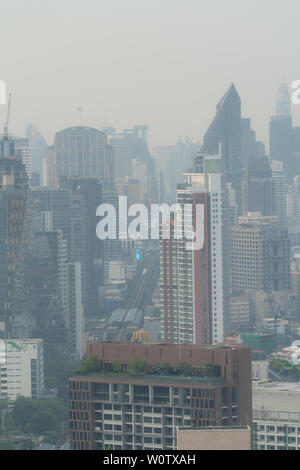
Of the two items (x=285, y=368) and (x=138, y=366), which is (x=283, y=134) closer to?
(x=285, y=368)

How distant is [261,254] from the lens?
15.7m

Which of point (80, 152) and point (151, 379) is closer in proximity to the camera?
point (151, 379)

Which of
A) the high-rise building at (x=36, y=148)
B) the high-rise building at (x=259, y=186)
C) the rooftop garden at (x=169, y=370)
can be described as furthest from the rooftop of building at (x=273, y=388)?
the high-rise building at (x=259, y=186)

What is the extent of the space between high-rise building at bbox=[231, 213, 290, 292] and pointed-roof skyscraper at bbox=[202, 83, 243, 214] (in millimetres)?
407

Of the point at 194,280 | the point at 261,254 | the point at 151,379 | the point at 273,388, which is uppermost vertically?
the point at 261,254

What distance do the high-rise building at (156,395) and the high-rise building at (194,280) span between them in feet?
18.8

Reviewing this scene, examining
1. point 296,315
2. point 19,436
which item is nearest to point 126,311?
point 296,315

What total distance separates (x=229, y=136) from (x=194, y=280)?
536 cm

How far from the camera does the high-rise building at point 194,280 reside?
1124 cm

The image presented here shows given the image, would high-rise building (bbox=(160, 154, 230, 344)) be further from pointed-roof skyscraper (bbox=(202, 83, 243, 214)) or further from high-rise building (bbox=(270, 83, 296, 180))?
pointed-roof skyscraper (bbox=(202, 83, 243, 214))

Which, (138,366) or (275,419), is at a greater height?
(138,366)

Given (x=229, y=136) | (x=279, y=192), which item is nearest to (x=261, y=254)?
(x=279, y=192)

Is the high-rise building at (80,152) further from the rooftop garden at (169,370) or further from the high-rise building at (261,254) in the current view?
the rooftop garden at (169,370)

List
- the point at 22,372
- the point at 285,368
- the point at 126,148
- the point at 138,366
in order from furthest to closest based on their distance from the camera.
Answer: the point at 126,148 < the point at 22,372 < the point at 285,368 < the point at 138,366
